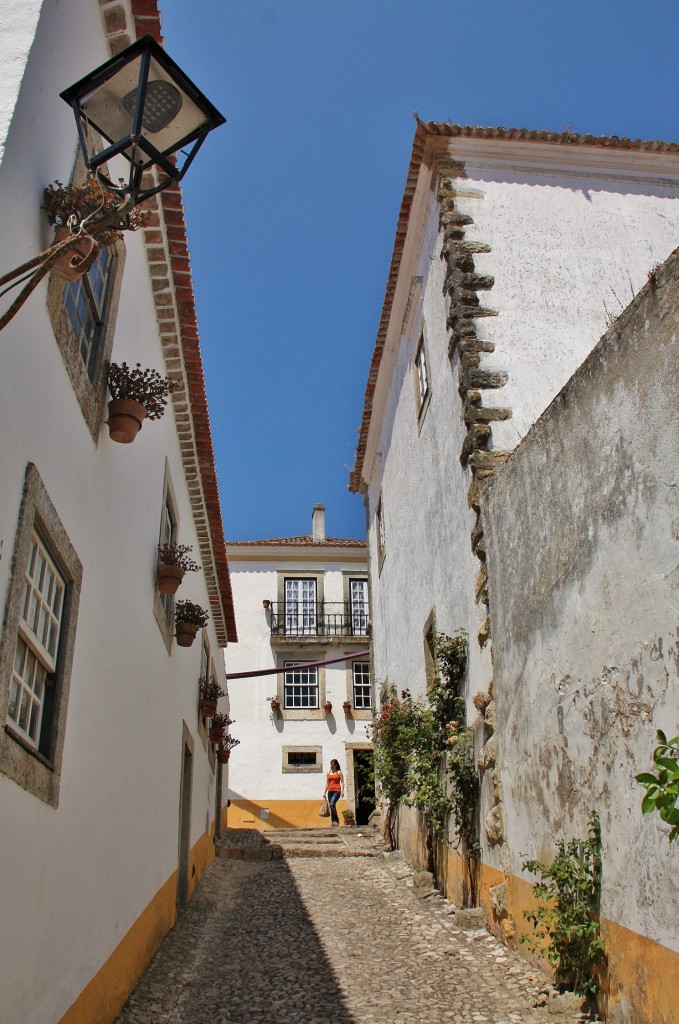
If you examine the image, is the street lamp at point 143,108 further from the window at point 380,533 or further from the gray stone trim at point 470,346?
the window at point 380,533

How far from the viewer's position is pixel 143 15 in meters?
4.68

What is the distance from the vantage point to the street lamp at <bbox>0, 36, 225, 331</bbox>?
2.86 m

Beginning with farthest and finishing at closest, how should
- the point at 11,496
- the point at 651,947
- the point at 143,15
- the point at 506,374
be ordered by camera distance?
the point at 506,374
the point at 143,15
the point at 651,947
the point at 11,496

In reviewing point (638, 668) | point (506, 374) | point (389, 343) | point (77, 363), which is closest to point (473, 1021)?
point (638, 668)

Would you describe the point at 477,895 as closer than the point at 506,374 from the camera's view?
Yes

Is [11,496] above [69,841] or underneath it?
above

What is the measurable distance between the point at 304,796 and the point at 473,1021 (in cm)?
1788

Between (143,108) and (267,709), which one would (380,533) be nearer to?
(143,108)

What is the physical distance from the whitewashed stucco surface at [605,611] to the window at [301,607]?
18.4 metres

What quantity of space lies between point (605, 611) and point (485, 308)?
4.30 metres

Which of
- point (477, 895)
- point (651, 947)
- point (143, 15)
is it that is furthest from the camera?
point (477, 895)

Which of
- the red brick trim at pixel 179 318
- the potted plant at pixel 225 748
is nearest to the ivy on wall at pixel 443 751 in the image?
the red brick trim at pixel 179 318

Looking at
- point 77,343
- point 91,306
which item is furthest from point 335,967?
point 91,306

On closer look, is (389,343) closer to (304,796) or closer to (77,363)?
(77,363)
